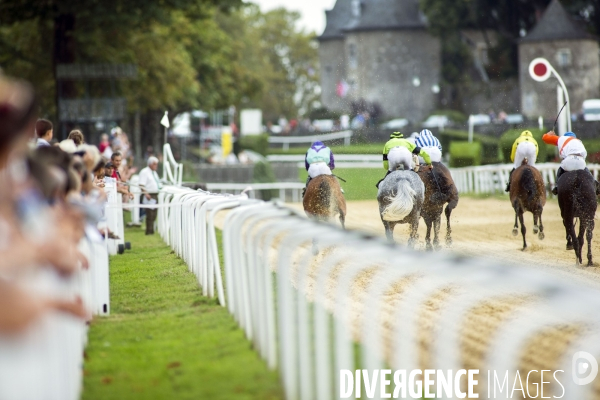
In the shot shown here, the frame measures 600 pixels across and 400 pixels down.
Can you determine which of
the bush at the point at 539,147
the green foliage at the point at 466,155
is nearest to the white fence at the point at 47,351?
the bush at the point at 539,147

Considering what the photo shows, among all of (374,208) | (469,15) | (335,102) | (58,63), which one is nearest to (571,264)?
(374,208)

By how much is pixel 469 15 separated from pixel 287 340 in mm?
64908

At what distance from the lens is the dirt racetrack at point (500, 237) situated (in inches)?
498

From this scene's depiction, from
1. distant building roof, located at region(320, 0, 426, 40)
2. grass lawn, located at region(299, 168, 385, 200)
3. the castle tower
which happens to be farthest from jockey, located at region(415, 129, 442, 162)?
distant building roof, located at region(320, 0, 426, 40)

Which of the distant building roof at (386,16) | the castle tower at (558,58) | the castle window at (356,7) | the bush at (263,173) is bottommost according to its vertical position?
the bush at (263,173)

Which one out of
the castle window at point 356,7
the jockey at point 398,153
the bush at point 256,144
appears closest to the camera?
the jockey at point 398,153

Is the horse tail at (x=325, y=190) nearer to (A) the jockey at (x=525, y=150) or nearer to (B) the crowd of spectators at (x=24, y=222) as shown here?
(A) the jockey at (x=525, y=150)

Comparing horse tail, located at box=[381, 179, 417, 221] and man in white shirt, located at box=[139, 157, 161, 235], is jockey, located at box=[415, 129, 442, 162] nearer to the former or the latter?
horse tail, located at box=[381, 179, 417, 221]

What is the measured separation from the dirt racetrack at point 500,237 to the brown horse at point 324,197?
1.34 meters

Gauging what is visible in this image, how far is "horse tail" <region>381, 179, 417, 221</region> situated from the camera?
44.3ft

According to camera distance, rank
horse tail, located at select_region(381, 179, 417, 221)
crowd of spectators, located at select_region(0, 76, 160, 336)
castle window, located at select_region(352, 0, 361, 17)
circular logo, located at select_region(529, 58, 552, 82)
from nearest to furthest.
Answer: crowd of spectators, located at select_region(0, 76, 160, 336)
horse tail, located at select_region(381, 179, 417, 221)
circular logo, located at select_region(529, 58, 552, 82)
castle window, located at select_region(352, 0, 361, 17)

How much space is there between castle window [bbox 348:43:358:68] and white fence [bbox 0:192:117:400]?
74.6m

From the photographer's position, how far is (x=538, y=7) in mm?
69875

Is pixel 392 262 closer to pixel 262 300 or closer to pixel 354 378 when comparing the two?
pixel 354 378
